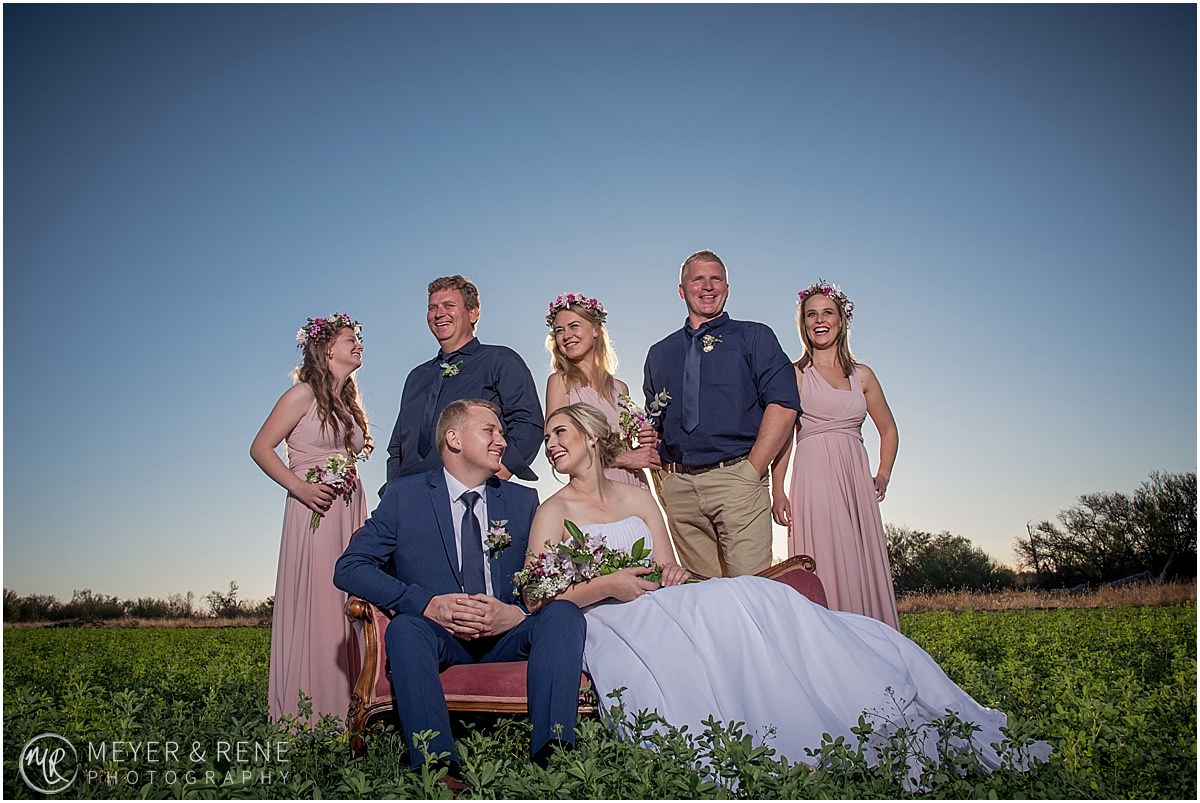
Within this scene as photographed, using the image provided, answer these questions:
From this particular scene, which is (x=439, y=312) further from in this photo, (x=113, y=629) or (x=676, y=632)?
(x=113, y=629)

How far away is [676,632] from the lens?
466 cm

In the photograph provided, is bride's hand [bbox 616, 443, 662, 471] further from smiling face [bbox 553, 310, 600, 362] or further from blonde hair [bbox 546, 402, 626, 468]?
smiling face [bbox 553, 310, 600, 362]

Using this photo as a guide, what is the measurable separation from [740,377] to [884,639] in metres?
1.97

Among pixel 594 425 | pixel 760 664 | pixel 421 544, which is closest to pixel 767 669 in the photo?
pixel 760 664

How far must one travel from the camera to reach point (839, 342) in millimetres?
6941

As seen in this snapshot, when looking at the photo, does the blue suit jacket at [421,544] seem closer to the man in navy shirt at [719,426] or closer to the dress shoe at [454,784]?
the dress shoe at [454,784]

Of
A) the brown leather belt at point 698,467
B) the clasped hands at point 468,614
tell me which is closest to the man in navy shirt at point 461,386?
the brown leather belt at point 698,467

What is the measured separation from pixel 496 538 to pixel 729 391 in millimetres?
1828

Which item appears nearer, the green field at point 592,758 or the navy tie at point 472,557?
the green field at point 592,758

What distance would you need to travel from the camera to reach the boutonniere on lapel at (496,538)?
523 centimetres

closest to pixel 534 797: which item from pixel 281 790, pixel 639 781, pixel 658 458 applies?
pixel 639 781

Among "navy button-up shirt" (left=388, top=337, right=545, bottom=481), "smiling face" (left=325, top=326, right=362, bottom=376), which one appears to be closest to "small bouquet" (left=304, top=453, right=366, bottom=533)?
"navy button-up shirt" (left=388, top=337, right=545, bottom=481)

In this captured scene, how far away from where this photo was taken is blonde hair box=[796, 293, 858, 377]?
A: 6.88 meters

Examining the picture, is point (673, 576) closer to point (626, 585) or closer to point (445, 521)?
point (626, 585)
